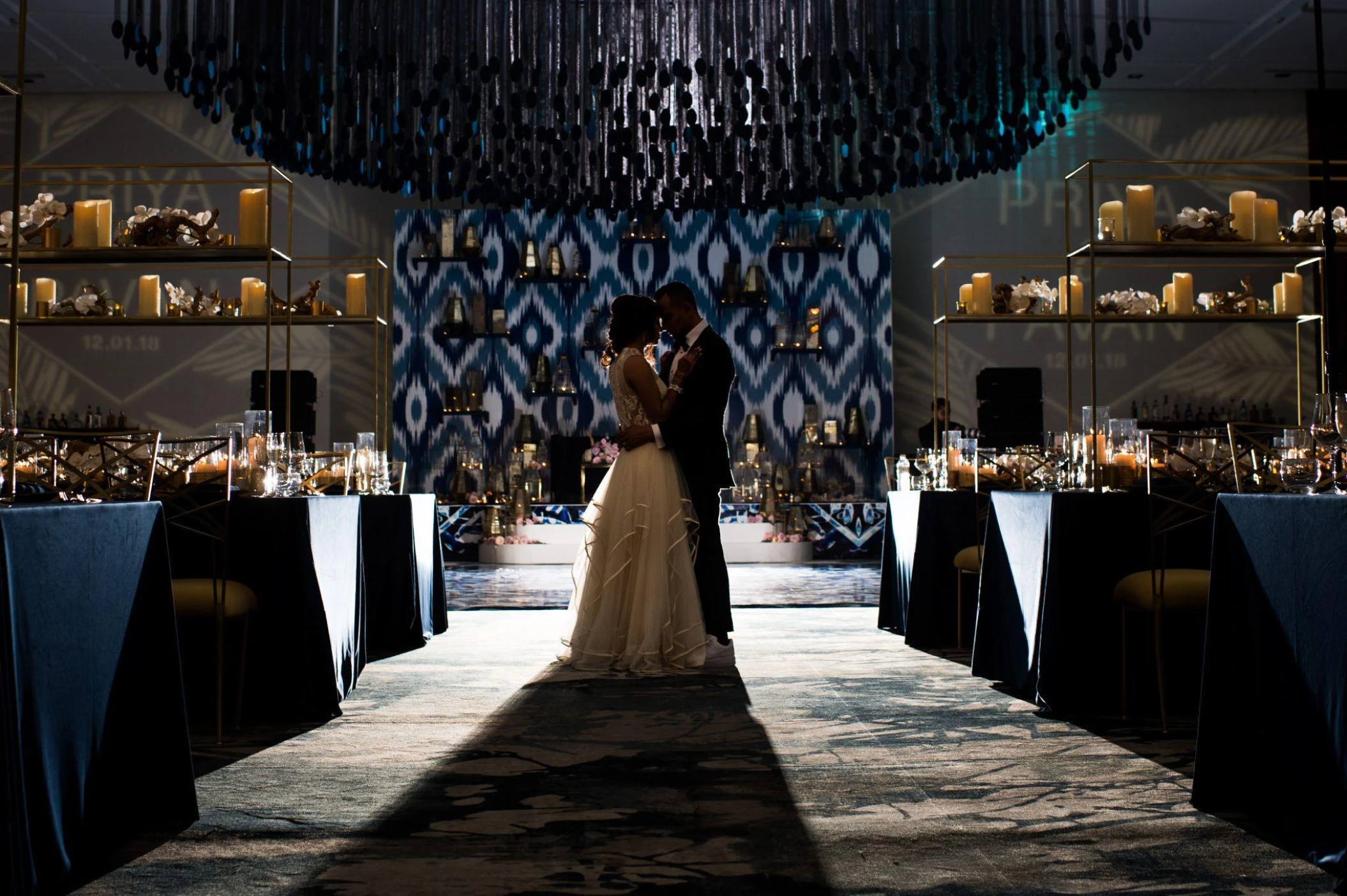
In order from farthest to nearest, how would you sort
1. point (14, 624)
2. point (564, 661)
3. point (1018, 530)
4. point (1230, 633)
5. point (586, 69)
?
point (564, 661) → point (1018, 530) → point (586, 69) → point (1230, 633) → point (14, 624)

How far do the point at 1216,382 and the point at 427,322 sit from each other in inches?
313

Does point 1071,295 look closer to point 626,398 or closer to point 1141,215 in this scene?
point 1141,215

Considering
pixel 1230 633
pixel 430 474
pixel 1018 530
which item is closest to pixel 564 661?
pixel 1018 530

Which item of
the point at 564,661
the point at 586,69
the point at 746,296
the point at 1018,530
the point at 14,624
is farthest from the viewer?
the point at 746,296

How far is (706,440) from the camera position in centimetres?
544

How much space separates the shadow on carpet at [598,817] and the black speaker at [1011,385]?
6.17m

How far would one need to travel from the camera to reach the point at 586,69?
10.8 ft

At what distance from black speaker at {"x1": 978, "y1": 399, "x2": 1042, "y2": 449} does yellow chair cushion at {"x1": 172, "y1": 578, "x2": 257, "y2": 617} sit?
6.98 metres

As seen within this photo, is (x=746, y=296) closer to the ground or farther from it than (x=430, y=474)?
farther from it

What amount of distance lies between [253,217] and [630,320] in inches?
61.9

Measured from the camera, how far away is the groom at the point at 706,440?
5398 mm

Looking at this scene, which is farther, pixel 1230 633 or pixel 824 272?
pixel 824 272

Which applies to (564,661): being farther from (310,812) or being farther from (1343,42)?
(1343,42)

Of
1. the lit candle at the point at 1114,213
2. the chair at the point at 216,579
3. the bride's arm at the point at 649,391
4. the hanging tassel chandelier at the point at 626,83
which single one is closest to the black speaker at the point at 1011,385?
the lit candle at the point at 1114,213
